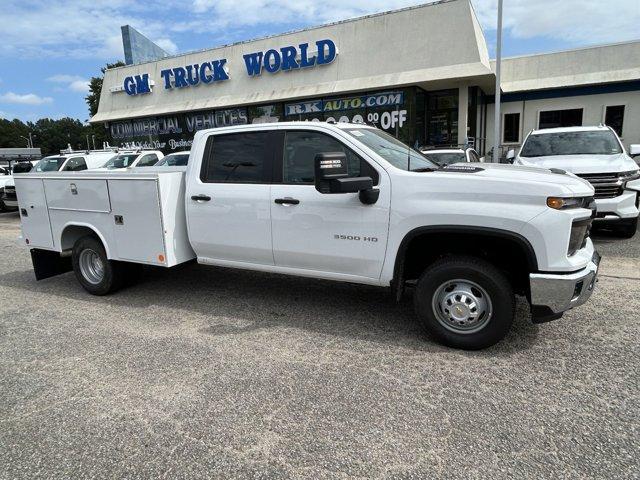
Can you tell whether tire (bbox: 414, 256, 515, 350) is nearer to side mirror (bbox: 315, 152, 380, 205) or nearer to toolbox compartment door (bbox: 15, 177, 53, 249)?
side mirror (bbox: 315, 152, 380, 205)

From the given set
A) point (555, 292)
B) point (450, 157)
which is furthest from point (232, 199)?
point (450, 157)

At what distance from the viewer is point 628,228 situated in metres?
8.33

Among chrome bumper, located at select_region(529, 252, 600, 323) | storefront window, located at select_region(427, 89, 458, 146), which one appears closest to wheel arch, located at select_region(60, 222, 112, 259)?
chrome bumper, located at select_region(529, 252, 600, 323)

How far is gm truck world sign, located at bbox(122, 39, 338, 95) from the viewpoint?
65.1ft

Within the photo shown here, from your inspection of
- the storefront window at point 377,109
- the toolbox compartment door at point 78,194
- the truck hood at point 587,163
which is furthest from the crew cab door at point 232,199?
the storefront window at point 377,109

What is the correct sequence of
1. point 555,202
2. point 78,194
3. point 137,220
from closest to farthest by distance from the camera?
1. point 555,202
2. point 137,220
3. point 78,194

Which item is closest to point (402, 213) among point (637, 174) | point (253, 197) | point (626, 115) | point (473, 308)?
point (473, 308)

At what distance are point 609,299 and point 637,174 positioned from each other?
4294 mm

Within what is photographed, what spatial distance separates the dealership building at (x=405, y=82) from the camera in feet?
57.5

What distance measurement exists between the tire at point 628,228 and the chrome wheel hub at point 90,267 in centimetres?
832

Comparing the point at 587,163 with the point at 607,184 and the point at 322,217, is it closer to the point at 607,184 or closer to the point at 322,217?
the point at 607,184

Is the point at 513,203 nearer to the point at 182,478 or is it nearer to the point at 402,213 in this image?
the point at 402,213

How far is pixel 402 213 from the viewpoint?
13.2ft

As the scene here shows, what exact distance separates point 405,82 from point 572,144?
9.32 m
